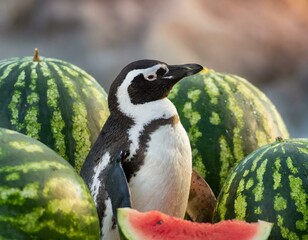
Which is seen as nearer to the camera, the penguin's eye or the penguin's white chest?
the penguin's white chest

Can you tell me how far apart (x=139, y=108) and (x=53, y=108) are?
38cm

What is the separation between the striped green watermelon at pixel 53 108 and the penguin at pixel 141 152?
0.68 feet

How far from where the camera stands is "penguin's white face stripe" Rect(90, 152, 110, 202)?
2.54m

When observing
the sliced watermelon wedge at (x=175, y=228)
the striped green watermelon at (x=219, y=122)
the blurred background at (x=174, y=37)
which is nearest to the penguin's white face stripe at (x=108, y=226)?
the sliced watermelon wedge at (x=175, y=228)

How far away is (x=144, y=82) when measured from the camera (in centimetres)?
262

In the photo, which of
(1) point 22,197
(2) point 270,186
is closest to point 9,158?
(1) point 22,197

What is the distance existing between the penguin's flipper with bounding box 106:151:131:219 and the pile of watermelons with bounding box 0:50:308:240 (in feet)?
0.72

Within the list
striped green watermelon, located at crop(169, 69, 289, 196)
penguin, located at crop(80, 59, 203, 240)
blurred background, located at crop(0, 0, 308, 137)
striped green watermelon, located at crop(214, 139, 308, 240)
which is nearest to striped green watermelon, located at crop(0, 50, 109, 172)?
penguin, located at crop(80, 59, 203, 240)

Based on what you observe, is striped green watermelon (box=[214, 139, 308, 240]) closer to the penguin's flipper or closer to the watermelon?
the penguin's flipper

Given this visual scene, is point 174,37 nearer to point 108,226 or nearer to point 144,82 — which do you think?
point 144,82

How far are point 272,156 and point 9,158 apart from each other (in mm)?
838

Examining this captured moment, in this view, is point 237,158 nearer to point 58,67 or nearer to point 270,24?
point 58,67

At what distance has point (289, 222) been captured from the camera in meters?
2.42

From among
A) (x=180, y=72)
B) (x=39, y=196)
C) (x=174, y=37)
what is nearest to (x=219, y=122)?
(x=180, y=72)
